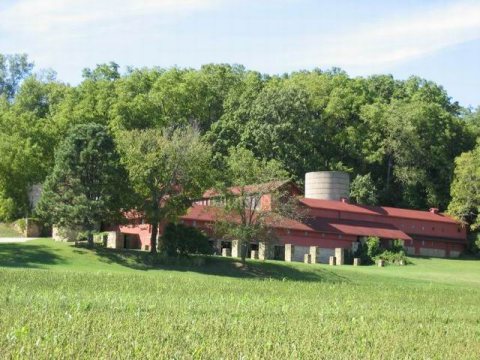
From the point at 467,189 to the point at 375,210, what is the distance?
36.9 feet

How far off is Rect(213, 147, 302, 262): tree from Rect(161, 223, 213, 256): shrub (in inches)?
105

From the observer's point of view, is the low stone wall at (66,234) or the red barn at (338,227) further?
the red barn at (338,227)

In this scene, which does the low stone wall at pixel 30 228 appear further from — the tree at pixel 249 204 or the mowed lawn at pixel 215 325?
the mowed lawn at pixel 215 325

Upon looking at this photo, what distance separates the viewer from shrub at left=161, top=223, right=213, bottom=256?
174ft

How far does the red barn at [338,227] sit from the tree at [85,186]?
7451 millimetres

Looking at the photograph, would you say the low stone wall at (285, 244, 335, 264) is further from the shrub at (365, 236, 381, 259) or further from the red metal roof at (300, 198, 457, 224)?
the red metal roof at (300, 198, 457, 224)

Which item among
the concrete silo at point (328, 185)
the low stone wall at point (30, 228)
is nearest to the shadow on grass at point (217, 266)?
the low stone wall at point (30, 228)

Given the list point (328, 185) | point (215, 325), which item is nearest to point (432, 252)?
point (328, 185)

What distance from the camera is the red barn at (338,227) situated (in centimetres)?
6756

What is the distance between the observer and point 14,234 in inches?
2675

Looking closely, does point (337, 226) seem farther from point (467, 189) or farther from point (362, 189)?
point (467, 189)

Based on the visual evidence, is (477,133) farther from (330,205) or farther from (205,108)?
(205,108)

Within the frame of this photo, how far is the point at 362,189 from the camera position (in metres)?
85.9

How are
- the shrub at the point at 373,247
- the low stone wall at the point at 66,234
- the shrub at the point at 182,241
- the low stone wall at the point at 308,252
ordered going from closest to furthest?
1. the shrub at the point at 182,241
2. the low stone wall at the point at 66,234
3. the low stone wall at the point at 308,252
4. the shrub at the point at 373,247
